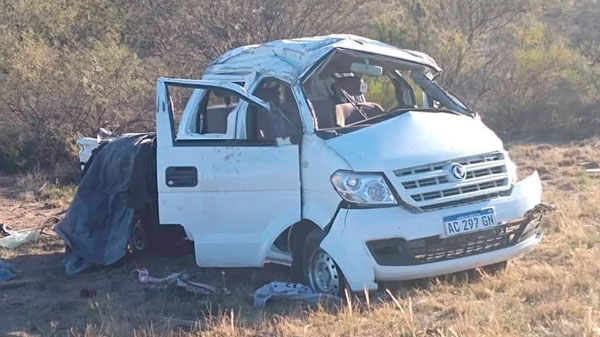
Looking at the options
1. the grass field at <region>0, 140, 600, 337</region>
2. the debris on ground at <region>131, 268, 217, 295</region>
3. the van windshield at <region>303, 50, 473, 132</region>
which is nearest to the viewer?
the grass field at <region>0, 140, 600, 337</region>

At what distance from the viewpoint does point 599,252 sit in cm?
782

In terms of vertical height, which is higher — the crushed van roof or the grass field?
the crushed van roof

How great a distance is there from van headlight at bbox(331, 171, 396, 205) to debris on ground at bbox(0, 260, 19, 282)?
3.45 metres

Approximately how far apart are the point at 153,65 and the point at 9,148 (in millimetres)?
2988

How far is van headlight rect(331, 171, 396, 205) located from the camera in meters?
6.60

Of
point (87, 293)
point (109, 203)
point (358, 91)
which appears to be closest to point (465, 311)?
point (358, 91)

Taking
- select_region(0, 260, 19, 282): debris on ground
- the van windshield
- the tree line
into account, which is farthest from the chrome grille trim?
the tree line

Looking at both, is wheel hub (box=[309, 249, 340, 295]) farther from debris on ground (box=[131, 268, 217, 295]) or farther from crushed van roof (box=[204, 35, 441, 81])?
crushed van roof (box=[204, 35, 441, 81])

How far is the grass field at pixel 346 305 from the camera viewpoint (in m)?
5.95

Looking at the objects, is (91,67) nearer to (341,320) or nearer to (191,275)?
(191,275)

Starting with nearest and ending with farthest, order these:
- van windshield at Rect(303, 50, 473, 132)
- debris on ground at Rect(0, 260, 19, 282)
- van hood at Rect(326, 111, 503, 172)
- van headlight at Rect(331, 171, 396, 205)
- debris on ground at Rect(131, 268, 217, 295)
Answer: van headlight at Rect(331, 171, 396, 205), van hood at Rect(326, 111, 503, 172), debris on ground at Rect(131, 268, 217, 295), van windshield at Rect(303, 50, 473, 132), debris on ground at Rect(0, 260, 19, 282)

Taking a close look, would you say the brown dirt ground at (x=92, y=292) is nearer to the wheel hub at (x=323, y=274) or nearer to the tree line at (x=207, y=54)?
the wheel hub at (x=323, y=274)

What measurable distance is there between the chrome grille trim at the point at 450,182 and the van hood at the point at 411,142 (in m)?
0.05

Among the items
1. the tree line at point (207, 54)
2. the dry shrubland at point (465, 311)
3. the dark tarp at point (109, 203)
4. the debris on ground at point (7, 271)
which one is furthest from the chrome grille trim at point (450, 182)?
the tree line at point (207, 54)
